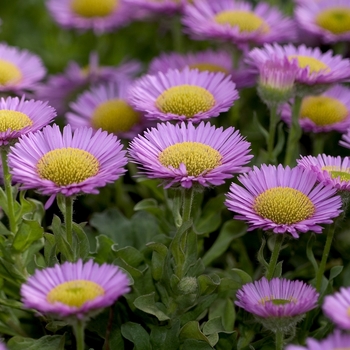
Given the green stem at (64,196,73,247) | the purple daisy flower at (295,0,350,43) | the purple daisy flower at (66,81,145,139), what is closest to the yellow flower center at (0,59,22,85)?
the purple daisy flower at (66,81,145,139)

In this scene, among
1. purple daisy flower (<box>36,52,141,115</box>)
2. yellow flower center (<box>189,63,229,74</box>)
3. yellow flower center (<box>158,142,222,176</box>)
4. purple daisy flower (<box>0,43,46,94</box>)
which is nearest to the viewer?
yellow flower center (<box>158,142,222,176</box>)

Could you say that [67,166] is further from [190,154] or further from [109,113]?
[109,113]

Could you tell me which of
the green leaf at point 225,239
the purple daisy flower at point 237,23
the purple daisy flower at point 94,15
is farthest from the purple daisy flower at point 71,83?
the green leaf at point 225,239

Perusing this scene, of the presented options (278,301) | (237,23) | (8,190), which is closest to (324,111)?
(237,23)

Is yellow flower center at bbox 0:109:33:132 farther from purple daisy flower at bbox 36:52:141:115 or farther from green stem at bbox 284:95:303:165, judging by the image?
purple daisy flower at bbox 36:52:141:115

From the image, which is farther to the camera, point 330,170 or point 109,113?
point 109,113

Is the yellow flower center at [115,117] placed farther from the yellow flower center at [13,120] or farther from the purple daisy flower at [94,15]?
the purple daisy flower at [94,15]

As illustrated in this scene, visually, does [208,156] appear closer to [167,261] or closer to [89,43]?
[167,261]
